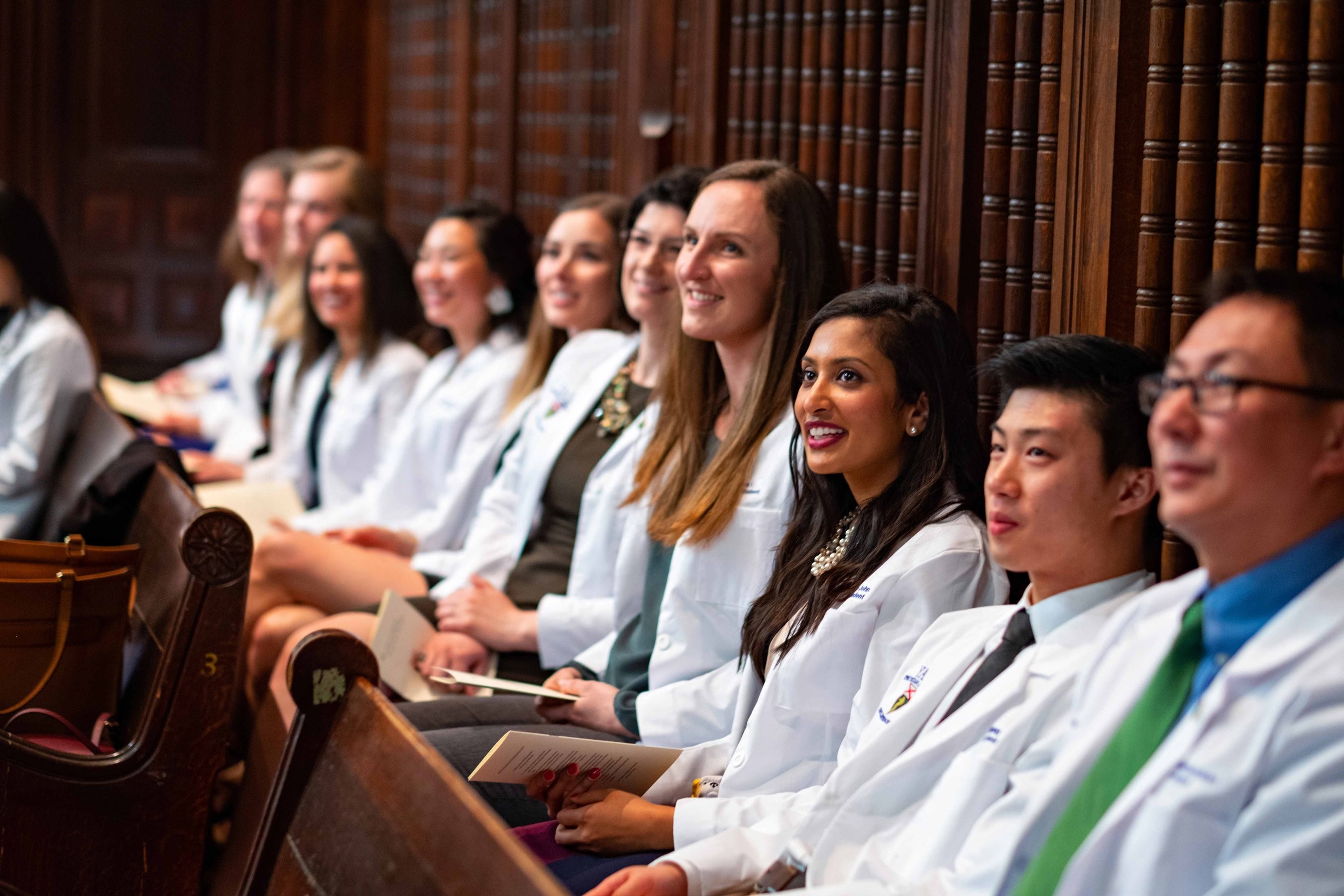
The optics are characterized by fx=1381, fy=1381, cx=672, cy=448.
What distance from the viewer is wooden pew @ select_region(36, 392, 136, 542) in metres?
3.76

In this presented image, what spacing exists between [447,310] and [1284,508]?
304cm

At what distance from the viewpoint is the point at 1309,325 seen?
1290mm

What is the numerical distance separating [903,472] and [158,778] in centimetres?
135

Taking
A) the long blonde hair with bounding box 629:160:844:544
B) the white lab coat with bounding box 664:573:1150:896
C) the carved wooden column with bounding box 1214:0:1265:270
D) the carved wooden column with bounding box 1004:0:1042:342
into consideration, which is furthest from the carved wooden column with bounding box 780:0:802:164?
the white lab coat with bounding box 664:573:1150:896

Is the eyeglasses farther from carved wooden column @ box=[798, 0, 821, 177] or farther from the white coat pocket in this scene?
carved wooden column @ box=[798, 0, 821, 177]

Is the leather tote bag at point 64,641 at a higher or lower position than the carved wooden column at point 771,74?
lower

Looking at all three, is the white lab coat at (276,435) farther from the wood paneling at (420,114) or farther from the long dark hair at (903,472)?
the long dark hair at (903,472)

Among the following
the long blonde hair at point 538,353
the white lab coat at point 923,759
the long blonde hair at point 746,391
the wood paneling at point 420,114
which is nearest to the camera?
the white lab coat at point 923,759

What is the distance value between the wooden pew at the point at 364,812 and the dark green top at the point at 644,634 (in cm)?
79

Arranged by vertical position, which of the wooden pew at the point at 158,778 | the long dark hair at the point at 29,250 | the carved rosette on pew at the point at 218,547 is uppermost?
the long dark hair at the point at 29,250

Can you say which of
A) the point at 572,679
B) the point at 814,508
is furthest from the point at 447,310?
the point at 814,508

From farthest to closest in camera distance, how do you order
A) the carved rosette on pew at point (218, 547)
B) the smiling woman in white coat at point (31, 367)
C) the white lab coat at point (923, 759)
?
the smiling woman in white coat at point (31, 367) → the carved rosette on pew at point (218, 547) → the white lab coat at point (923, 759)

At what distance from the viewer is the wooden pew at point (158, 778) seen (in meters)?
2.21

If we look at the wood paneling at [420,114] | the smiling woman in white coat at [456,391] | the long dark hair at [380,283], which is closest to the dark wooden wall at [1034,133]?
the smiling woman in white coat at [456,391]
